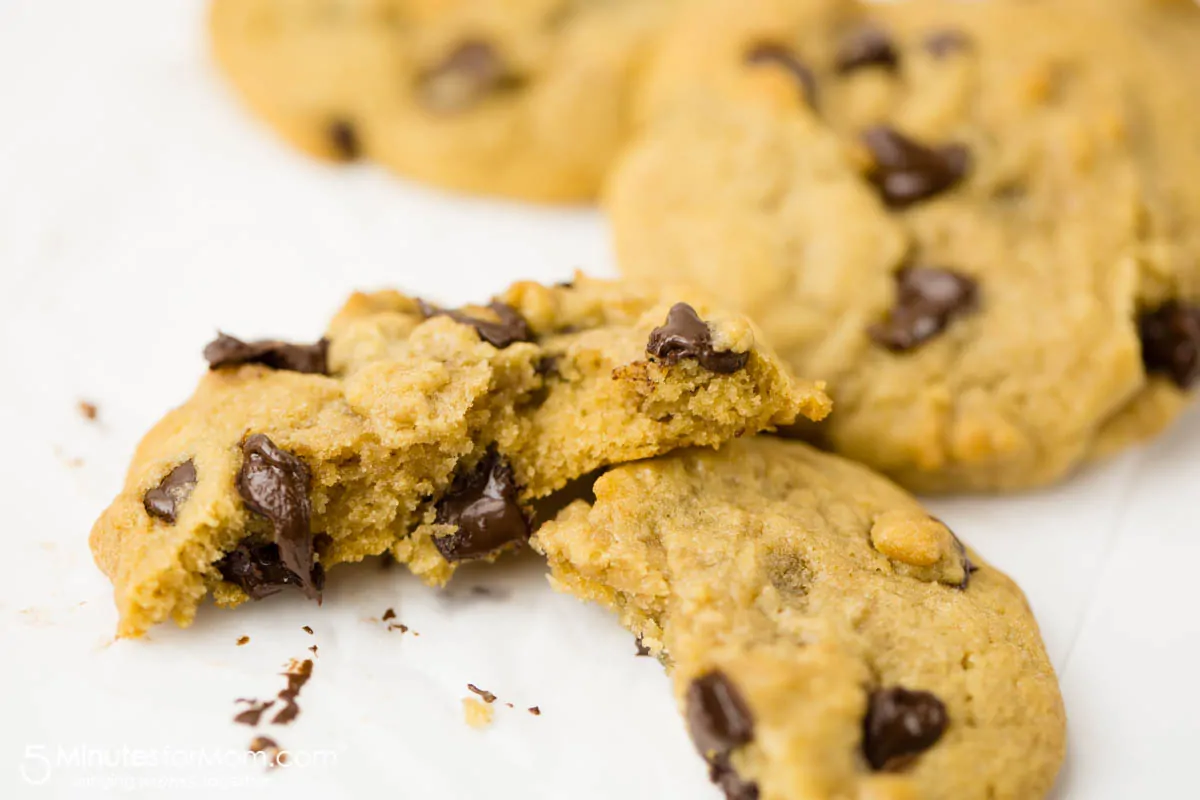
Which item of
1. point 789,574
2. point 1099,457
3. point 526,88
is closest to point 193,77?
point 526,88

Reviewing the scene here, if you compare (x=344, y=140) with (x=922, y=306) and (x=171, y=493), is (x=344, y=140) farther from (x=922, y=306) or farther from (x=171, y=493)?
(x=922, y=306)

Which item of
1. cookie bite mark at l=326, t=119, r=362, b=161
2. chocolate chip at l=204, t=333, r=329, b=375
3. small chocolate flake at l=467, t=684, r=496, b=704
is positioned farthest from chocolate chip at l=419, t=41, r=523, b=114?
small chocolate flake at l=467, t=684, r=496, b=704

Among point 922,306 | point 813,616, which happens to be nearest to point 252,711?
point 813,616

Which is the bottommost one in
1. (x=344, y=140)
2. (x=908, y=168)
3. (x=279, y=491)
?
(x=279, y=491)

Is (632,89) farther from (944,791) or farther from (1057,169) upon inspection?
(944,791)

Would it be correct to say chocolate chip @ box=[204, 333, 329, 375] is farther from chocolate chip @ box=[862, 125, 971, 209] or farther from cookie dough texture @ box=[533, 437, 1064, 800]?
chocolate chip @ box=[862, 125, 971, 209]

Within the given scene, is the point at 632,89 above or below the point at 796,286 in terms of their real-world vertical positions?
above

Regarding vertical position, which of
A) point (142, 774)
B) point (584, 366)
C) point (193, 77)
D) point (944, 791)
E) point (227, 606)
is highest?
point (193, 77)
